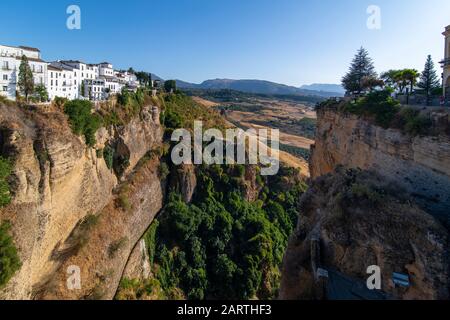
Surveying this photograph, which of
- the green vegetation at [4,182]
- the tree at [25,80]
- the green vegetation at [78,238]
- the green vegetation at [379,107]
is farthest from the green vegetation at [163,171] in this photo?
the green vegetation at [379,107]

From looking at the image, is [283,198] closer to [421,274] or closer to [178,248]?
[178,248]

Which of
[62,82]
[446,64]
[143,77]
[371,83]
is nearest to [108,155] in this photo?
[62,82]

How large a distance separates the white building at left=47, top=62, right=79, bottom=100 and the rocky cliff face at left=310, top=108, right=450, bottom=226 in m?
25.0

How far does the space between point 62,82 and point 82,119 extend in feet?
40.4

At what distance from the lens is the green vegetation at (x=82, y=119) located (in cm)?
2188

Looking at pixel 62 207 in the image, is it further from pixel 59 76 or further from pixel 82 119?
pixel 59 76

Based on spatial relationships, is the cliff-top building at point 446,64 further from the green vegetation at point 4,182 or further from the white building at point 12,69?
the white building at point 12,69

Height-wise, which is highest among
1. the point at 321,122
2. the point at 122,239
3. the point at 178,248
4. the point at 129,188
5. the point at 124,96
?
the point at 124,96

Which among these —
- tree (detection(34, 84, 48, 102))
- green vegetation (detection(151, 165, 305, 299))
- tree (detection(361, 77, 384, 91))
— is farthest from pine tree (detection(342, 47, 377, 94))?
tree (detection(34, 84, 48, 102))

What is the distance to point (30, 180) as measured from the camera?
16.1 meters

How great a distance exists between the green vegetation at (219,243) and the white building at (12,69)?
17.1m

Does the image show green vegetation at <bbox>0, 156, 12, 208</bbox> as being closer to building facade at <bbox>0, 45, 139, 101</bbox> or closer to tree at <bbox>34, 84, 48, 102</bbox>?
building facade at <bbox>0, 45, 139, 101</bbox>
